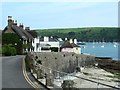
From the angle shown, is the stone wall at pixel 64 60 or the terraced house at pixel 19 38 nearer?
the stone wall at pixel 64 60

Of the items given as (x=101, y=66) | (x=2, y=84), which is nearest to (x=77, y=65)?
(x=101, y=66)

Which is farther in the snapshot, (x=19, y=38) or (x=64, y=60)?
(x=19, y=38)

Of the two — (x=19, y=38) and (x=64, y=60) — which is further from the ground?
(x=19, y=38)

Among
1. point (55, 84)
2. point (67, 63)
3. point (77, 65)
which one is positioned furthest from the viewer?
point (77, 65)

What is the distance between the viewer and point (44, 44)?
112062 millimetres

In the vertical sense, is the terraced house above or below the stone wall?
above

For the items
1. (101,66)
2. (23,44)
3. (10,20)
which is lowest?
(101,66)

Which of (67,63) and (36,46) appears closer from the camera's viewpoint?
(67,63)

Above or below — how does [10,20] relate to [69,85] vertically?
above

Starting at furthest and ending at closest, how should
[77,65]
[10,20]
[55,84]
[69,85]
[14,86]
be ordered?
[10,20]
[77,65]
[14,86]
[55,84]
[69,85]

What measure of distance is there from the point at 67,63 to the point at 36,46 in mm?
34143

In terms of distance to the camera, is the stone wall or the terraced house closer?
the stone wall

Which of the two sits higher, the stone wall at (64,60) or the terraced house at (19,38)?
the terraced house at (19,38)

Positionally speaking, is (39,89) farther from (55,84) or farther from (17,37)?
(17,37)
